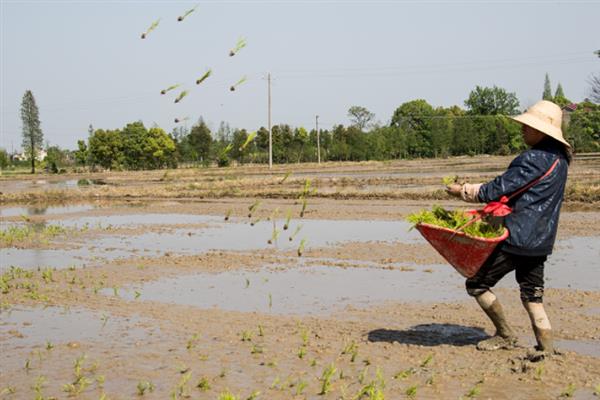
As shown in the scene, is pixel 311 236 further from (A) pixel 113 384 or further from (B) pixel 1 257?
(A) pixel 113 384

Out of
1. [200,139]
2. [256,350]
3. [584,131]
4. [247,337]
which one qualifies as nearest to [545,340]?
[256,350]

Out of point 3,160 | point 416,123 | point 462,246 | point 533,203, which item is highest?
point 416,123

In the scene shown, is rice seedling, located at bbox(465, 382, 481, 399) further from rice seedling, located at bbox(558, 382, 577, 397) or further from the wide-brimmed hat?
the wide-brimmed hat

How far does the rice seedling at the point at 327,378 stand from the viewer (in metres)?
4.66

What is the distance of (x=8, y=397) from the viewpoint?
4785mm

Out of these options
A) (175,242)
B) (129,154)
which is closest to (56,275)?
(175,242)

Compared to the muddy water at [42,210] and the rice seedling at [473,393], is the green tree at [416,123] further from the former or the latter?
the rice seedling at [473,393]

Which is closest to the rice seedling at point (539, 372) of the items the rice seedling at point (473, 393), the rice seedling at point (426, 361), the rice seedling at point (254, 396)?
the rice seedling at point (473, 393)

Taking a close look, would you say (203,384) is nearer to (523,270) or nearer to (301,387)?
(301,387)

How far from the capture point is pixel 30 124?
271 feet

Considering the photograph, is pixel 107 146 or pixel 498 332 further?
pixel 107 146

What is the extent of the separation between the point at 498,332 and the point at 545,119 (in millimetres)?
1767

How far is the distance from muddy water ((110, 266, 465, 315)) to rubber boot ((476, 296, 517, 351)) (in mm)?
2156

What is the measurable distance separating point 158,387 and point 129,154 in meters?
71.2
